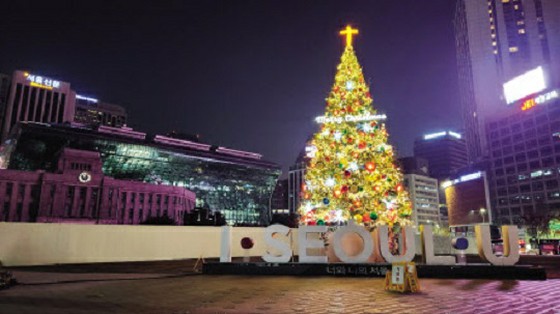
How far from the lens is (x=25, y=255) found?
79.4ft

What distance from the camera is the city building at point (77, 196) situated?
78250mm

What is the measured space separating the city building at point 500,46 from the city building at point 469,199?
12.9 meters

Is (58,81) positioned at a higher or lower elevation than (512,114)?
higher

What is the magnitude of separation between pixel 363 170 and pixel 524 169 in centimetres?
10812

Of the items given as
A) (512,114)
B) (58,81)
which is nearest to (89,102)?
(58,81)

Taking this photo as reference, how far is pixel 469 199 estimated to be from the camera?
138500mm

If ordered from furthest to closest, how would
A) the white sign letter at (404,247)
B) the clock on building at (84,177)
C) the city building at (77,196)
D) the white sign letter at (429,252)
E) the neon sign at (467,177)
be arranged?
1. the neon sign at (467,177)
2. the clock on building at (84,177)
3. the city building at (77,196)
4. the white sign letter at (429,252)
5. the white sign letter at (404,247)

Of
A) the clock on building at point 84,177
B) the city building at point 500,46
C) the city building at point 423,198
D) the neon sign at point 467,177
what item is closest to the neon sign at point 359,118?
the clock on building at point 84,177

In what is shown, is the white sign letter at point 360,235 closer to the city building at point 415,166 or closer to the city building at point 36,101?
the city building at point 36,101

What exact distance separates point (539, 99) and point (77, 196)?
4400 inches

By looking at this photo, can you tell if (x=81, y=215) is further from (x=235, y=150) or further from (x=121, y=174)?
(x=235, y=150)

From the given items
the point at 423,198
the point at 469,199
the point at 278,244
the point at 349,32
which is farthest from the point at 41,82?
the point at 423,198

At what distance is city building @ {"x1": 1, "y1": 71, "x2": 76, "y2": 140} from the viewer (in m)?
136

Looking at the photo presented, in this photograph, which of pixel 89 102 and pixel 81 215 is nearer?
pixel 81 215
